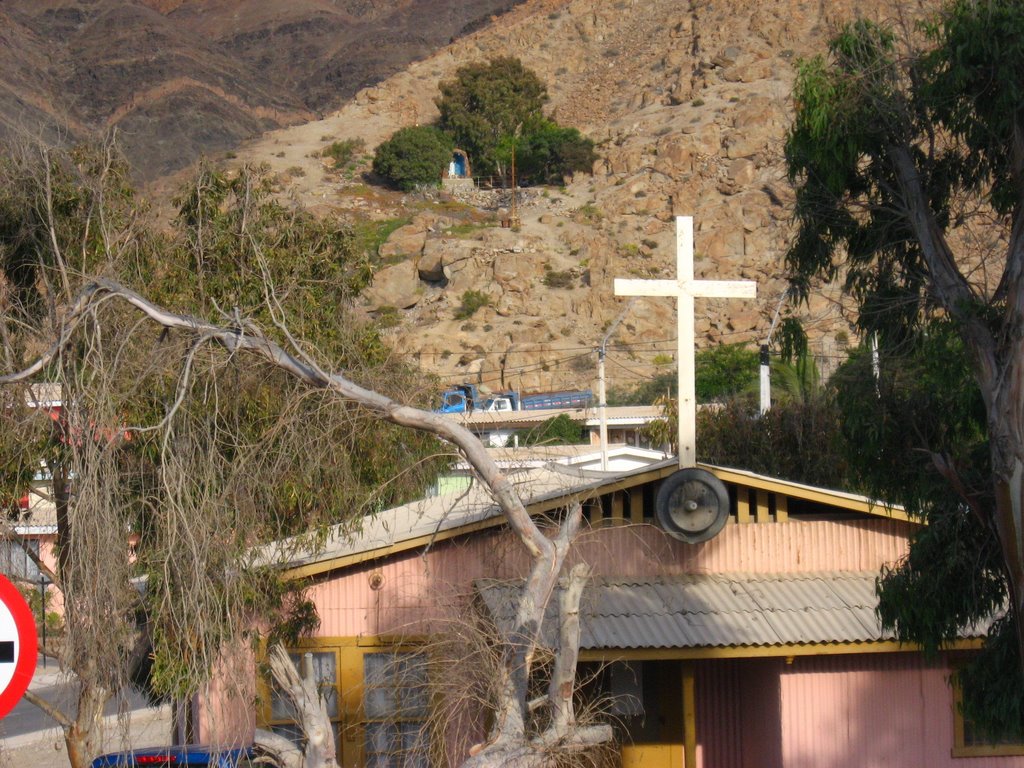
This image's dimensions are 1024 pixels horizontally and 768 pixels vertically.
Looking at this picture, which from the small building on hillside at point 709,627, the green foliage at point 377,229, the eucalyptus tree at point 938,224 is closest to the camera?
the eucalyptus tree at point 938,224

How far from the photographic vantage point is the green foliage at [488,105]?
3885 inches

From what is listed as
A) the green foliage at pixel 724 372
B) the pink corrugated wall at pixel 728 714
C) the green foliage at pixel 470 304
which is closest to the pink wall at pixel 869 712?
the pink corrugated wall at pixel 728 714

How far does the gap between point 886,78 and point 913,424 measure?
242 centimetres

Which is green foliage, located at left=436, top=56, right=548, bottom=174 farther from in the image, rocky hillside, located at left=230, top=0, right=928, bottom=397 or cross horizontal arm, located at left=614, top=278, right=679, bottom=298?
cross horizontal arm, located at left=614, top=278, right=679, bottom=298

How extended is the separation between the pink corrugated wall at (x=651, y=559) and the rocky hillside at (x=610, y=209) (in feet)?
72.3

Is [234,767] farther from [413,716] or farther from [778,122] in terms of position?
[778,122]

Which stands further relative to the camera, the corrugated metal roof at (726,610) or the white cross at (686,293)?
the white cross at (686,293)

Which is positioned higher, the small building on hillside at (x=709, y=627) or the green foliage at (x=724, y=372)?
the green foliage at (x=724, y=372)

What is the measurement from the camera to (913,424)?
8844 mm

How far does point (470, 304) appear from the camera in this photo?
6362 cm

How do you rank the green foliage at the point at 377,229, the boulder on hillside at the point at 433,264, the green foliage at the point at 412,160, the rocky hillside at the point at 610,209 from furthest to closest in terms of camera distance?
the green foliage at the point at 412,160 < the green foliage at the point at 377,229 < the boulder on hillside at the point at 433,264 < the rocky hillside at the point at 610,209

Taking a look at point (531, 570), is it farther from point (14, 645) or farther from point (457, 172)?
point (457, 172)

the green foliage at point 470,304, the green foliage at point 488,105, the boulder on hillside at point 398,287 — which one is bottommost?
the green foliage at point 470,304

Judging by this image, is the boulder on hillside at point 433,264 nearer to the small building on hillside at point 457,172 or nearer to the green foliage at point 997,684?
the small building on hillside at point 457,172
